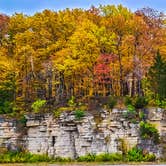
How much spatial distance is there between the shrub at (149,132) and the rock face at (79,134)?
48cm

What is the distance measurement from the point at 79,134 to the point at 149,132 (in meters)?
7.31

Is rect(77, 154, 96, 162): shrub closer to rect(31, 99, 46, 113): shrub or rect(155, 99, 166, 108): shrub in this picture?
rect(31, 99, 46, 113): shrub

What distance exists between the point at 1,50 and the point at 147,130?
22177mm

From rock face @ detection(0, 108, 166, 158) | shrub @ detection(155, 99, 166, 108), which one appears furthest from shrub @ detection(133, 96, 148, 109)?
shrub @ detection(155, 99, 166, 108)

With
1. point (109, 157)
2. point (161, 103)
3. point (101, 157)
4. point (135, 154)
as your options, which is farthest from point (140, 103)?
point (101, 157)

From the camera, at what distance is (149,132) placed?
56094 mm

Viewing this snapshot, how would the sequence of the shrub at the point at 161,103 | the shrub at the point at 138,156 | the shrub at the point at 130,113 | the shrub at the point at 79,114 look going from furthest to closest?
the shrub at the point at 161,103 < the shrub at the point at 79,114 < the shrub at the point at 130,113 < the shrub at the point at 138,156

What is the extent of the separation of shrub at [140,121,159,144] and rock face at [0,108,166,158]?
1.57 ft

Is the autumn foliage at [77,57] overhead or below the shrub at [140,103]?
overhead

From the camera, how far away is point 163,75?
2341 inches

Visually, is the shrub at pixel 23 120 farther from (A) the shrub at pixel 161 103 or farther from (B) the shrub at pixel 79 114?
(A) the shrub at pixel 161 103

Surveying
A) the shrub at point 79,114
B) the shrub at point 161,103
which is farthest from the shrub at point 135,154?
the shrub at point 79,114

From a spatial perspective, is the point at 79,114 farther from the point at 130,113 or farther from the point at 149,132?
the point at 149,132

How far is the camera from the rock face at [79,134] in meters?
56.6
